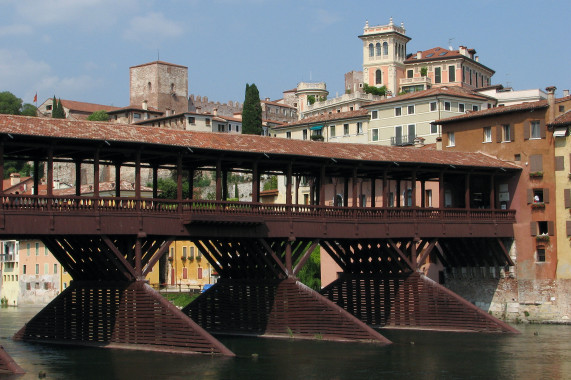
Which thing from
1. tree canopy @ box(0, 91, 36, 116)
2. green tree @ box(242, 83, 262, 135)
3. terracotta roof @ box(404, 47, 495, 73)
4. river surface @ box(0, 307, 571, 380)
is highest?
terracotta roof @ box(404, 47, 495, 73)

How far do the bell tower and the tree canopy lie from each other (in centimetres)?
5441

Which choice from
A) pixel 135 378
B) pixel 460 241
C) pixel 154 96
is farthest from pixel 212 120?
pixel 135 378

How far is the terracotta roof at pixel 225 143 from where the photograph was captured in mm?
35347

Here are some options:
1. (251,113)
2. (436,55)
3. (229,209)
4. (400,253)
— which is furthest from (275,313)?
(436,55)

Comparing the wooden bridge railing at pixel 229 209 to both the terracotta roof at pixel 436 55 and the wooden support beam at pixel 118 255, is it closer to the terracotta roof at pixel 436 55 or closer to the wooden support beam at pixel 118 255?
the wooden support beam at pixel 118 255

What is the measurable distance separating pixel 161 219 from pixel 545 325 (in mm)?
22102

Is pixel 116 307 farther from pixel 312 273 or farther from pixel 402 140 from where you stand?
pixel 402 140

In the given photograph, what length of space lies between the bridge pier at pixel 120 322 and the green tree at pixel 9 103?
113 metres

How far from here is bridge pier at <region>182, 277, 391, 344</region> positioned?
1569 inches

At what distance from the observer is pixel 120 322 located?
1464 inches

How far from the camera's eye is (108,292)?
38.2 metres

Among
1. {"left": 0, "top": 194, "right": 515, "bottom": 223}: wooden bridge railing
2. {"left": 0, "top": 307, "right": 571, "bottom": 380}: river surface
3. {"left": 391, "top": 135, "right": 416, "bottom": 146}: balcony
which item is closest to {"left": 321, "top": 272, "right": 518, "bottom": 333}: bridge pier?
{"left": 0, "top": 307, "right": 571, "bottom": 380}: river surface

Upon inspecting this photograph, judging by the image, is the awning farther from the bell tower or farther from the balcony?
the bell tower

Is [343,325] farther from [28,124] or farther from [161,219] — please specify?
[28,124]
